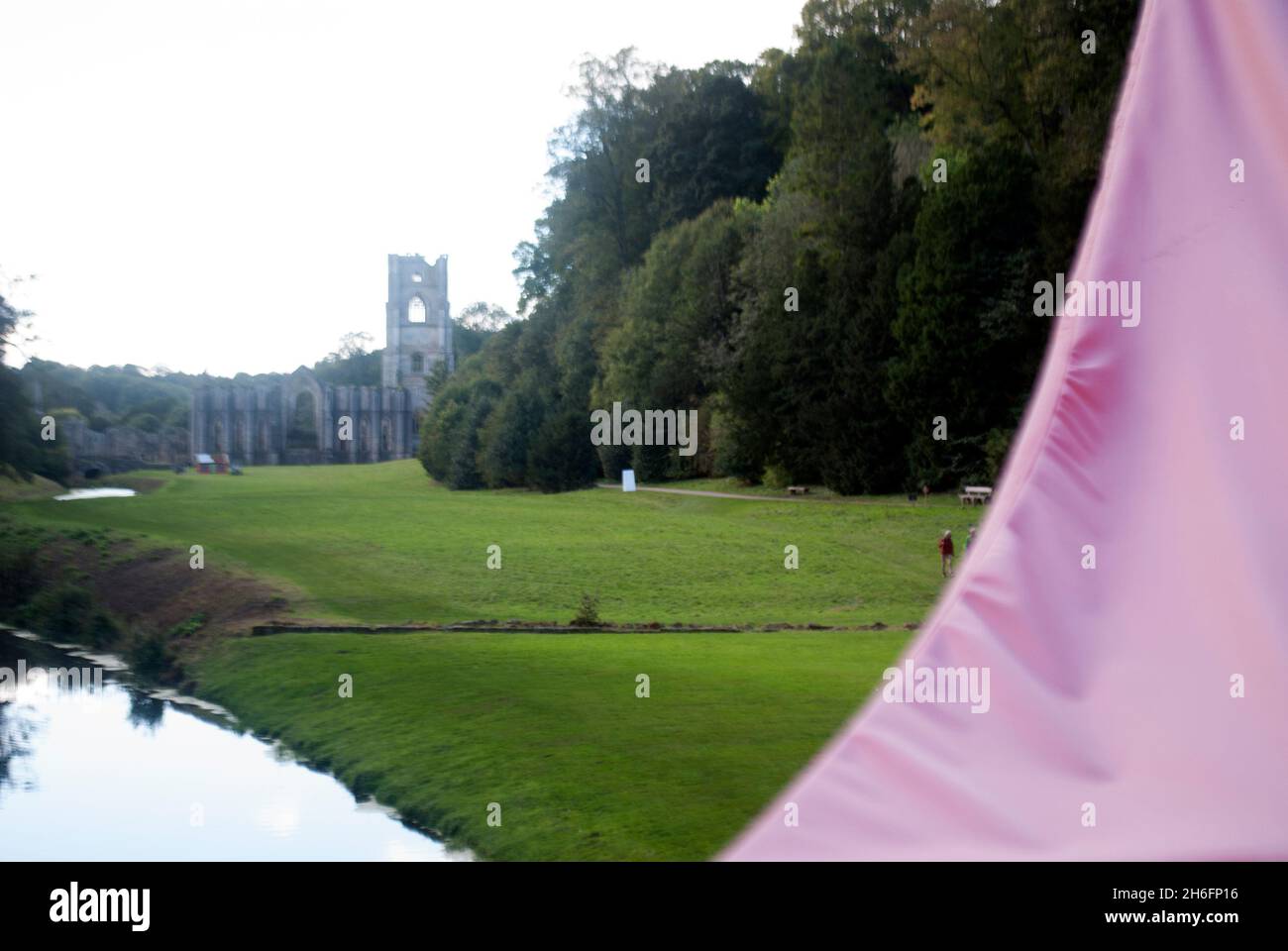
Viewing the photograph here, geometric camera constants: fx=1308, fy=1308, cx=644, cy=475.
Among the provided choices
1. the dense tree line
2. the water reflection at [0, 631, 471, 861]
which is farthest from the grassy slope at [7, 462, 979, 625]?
the water reflection at [0, 631, 471, 861]

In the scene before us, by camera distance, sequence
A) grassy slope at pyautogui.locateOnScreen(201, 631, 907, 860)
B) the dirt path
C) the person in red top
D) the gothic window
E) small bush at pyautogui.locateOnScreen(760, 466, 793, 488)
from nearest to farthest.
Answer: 1. grassy slope at pyautogui.locateOnScreen(201, 631, 907, 860)
2. the person in red top
3. the dirt path
4. small bush at pyautogui.locateOnScreen(760, 466, 793, 488)
5. the gothic window

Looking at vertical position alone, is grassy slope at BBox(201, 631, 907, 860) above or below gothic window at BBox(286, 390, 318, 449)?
below

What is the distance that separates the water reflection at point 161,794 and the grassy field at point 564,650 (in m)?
0.43

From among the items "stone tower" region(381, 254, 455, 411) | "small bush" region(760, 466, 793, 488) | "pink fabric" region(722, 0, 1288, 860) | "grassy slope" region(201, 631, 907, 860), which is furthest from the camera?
"stone tower" region(381, 254, 455, 411)

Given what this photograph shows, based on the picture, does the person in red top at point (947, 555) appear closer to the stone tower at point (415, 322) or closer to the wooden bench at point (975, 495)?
the wooden bench at point (975, 495)

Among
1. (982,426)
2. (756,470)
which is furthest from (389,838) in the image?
(756,470)

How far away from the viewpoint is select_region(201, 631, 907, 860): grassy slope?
9.69 m

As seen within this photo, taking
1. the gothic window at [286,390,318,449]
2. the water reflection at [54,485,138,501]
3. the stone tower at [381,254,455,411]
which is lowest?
the water reflection at [54,485,138,501]

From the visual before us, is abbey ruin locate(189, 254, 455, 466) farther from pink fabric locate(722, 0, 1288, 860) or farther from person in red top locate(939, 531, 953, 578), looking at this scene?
pink fabric locate(722, 0, 1288, 860)

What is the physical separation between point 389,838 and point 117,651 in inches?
496

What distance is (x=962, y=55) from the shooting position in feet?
121

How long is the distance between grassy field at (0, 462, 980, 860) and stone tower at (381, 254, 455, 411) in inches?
2313

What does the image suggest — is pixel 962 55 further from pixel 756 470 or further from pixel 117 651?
pixel 117 651

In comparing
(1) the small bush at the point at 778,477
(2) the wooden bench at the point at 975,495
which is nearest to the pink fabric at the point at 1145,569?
(2) the wooden bench at the point at 975,495
